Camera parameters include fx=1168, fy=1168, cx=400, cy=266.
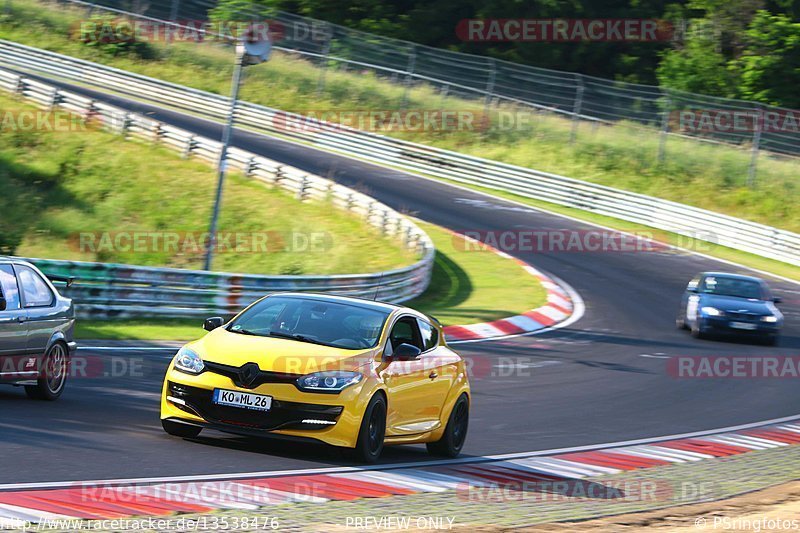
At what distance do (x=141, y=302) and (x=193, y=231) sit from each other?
1074 centimetres

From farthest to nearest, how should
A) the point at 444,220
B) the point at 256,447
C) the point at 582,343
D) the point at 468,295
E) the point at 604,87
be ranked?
1. the point at 604,87
2. the point at 444,220
3. the point at 468,295
4. the point at 582,343
5. the point at 256,447

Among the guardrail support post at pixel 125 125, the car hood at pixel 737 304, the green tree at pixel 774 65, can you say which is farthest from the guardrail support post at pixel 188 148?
the green tree at pixel 774 65

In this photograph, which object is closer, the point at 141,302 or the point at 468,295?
the point at 141,302

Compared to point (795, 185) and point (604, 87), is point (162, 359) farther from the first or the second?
point (795, 185)

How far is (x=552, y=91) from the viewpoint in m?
39.8

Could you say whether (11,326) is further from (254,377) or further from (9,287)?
(254,377)

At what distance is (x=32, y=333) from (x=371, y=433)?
11.6 feet

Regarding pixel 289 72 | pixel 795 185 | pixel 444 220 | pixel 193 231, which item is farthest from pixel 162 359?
pixel 289 72

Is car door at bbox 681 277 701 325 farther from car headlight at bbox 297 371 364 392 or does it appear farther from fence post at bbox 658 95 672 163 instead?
fence post at bbox 658 95 672 163

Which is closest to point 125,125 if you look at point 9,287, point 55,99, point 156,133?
point 156,133

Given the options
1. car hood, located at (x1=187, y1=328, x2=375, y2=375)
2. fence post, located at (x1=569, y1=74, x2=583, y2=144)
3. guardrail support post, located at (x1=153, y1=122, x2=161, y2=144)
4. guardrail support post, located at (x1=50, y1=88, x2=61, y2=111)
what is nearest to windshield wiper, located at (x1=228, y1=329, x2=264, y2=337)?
car hood, located at (x1=187, y1=328, x2=375, y2=375)

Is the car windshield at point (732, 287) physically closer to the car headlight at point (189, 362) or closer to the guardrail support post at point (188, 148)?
the car headlight at point (189, 362)

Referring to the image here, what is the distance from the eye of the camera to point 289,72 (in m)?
46.4

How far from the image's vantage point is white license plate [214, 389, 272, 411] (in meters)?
8.81
